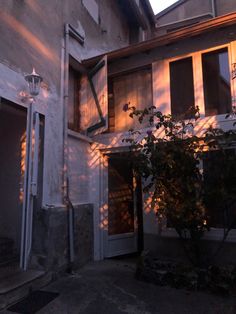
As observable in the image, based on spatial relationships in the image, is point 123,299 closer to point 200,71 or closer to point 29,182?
point 29,182

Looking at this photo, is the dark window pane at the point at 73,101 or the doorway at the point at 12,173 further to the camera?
the dark window pane at the point at 73,101

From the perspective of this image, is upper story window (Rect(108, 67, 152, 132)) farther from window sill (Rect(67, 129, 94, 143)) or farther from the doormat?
the doormat

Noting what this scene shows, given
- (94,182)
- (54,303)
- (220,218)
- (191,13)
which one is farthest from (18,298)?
(191,13)

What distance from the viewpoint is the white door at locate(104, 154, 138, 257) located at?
7293 mm

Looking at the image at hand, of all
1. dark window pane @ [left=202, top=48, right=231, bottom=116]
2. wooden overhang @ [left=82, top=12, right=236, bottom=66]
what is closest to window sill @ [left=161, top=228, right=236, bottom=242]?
dark window pane @ [left=202, top=48, right=231, bottom=116]

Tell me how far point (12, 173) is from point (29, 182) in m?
1.53

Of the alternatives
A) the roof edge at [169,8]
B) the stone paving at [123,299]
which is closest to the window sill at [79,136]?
the stone paving at [123,299]

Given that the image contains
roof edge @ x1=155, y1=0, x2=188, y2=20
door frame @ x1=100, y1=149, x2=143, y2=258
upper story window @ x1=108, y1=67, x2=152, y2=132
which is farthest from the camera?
roof edge @ x1=155, y1=0, x2=188, y2=20

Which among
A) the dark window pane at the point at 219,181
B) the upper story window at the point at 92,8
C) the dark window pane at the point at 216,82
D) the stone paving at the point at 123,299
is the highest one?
the upper story window at the point at 92,8

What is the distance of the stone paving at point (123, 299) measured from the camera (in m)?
4.28

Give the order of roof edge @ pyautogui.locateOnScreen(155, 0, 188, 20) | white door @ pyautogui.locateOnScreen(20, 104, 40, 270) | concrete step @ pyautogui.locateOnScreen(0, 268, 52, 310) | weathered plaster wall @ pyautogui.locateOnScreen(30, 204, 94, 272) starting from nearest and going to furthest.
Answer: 1. concrete step @ pyautogui.locateOnScreen(0, 268, 52, 310)
2. white door @ pyautogui.locateOnScreen(20, 104, 40, 270)
3. weathered plaster wall @ pyautogui.locateOnScreen(30, 204, 94, 272)
4. roof edge @ pyautogui.locateOnScreen(155, 0, 188, 20)

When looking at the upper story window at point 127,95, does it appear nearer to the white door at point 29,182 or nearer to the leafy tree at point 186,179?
the leafy tree at point 186,179

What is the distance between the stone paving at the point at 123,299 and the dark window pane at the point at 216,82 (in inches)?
141

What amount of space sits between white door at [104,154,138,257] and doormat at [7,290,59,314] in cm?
246
